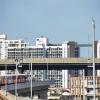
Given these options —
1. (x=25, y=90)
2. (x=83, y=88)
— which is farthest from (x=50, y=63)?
(x=25, y=90)

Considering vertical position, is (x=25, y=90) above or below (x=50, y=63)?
below

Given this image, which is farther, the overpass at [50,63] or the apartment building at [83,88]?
the overpass at [50,63]

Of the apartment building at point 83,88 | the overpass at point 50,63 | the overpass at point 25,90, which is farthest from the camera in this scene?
the overpass at point 50,63

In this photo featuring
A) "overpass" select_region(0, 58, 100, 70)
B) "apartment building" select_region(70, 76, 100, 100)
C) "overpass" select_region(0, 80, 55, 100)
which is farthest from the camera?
"overpass" select_region(0, 58, 100, 70)

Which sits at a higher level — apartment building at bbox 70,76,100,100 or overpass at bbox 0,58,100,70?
overpass at bbox 0,58,100,70

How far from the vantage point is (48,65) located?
468ft

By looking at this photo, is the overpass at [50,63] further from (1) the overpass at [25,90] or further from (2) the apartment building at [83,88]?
(2) the apartment building at [83,88]

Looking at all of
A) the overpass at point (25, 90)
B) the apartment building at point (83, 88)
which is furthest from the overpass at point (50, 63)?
the apartment building at point (83, 88)

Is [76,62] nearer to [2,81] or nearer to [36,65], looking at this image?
[36,65]

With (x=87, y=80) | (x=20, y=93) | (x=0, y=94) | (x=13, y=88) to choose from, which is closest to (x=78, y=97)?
(x=87, y=80)

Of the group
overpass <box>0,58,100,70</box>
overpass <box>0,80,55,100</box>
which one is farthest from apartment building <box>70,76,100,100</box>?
overpass <box>0,58,100,70</box>

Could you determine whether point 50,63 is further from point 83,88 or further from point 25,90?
point 25,90

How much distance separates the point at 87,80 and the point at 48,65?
→ 32.2 meters

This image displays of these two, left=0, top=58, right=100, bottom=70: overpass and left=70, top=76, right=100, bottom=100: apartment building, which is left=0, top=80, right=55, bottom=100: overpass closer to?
left=70, top=76, right=100, bottom=100: apartment building
